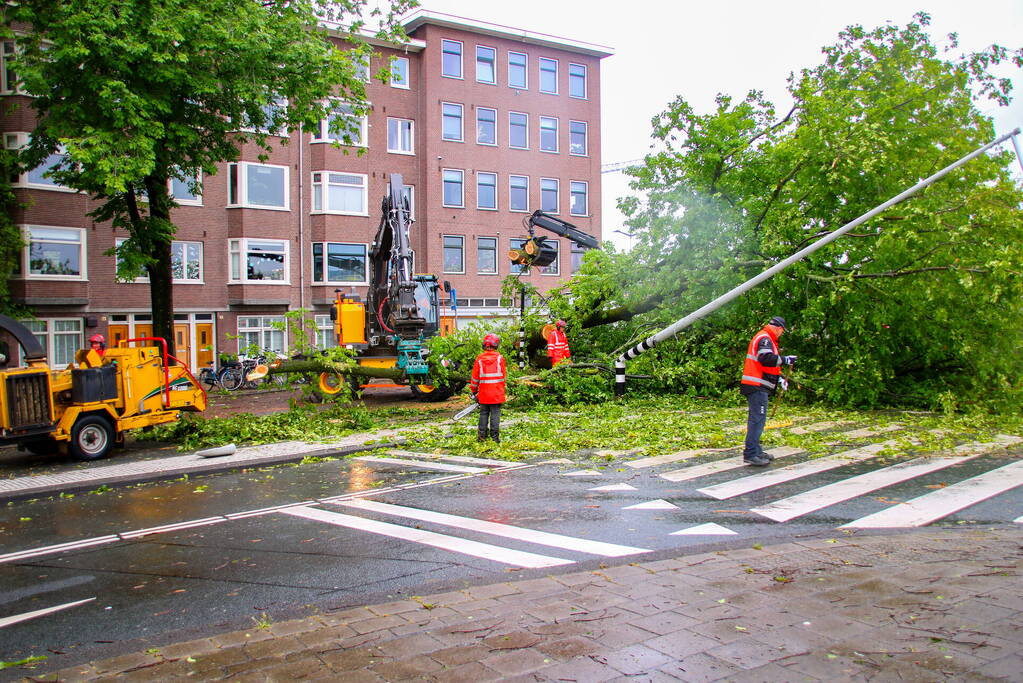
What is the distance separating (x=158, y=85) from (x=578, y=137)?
2760 centimetres

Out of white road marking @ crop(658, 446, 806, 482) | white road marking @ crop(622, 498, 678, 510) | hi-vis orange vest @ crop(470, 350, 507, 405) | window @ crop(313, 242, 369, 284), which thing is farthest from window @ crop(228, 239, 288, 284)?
white road marking @ crop(622, 498, 678, 510)

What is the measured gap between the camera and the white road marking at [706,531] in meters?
6.51

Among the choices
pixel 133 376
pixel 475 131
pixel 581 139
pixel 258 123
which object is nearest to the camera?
pixel 133 376

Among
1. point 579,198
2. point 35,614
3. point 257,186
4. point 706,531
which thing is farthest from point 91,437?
point 579,198

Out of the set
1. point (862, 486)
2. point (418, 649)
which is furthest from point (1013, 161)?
point (418, 649)

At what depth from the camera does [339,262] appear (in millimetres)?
A: 32938

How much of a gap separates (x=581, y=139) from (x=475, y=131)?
602 centimetres

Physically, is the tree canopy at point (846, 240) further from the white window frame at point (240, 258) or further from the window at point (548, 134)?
the window at point (548, 134)

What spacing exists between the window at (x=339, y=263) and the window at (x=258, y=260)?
54.5 inches

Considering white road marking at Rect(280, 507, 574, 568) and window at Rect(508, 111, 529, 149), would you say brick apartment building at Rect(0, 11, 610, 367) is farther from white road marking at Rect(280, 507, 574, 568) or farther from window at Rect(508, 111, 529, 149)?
white road marking at Rect(280, 507, 574, 568)

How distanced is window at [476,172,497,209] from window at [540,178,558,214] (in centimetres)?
261

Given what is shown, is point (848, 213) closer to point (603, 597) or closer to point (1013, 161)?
point (1013, 161)

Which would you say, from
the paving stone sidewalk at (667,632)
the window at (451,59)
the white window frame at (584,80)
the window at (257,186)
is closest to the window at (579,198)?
the white window frame at (584,80)

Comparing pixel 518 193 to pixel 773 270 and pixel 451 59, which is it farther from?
pixel 773 270
